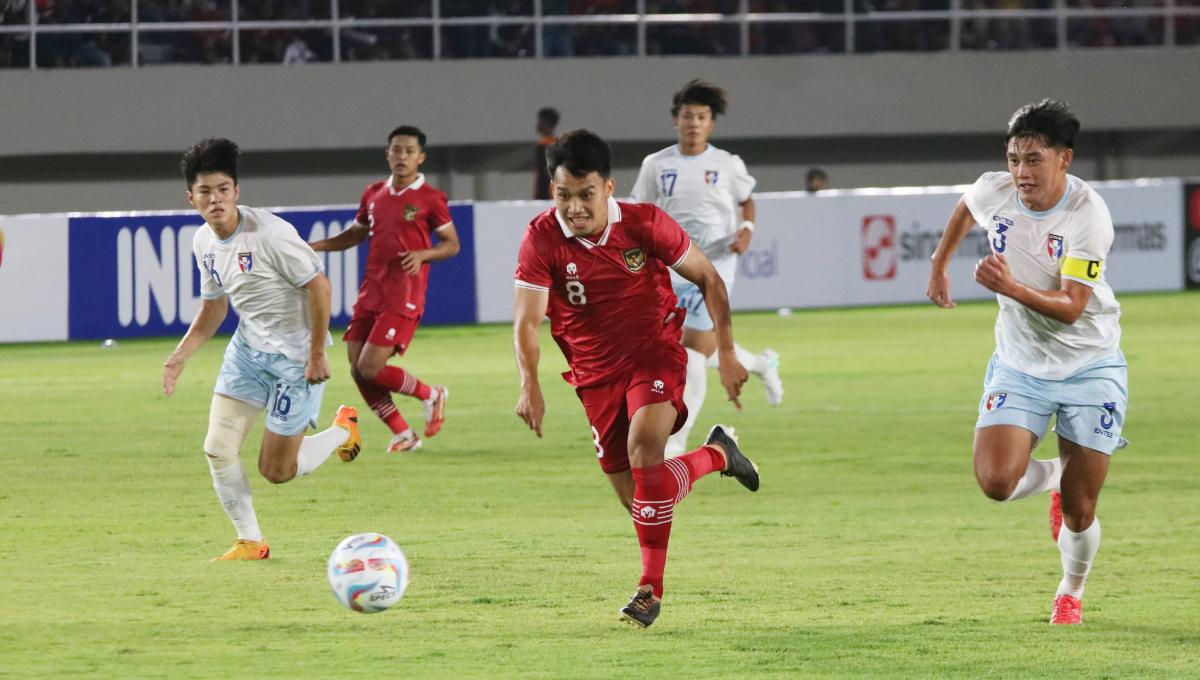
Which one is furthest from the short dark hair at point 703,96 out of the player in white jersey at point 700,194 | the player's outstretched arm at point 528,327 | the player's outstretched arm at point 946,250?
the player's outstretched arm at point 528,327

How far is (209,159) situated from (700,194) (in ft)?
16.4

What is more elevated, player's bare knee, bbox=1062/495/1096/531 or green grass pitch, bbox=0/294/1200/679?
player's bare knee, bbox=1062/495/1096/531

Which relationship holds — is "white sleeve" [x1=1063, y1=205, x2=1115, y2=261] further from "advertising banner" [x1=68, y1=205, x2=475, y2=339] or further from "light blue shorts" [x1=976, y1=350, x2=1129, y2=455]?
"advertising banner" [x1=68, y1=205, x2=475, y2=339]

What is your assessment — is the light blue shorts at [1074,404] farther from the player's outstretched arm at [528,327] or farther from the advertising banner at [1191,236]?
the advertising banner at [1191,236]

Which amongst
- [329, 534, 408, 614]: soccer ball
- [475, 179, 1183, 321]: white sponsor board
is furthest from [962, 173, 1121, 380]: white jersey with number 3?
[475, 179, 1183, 321]: white sponsor board

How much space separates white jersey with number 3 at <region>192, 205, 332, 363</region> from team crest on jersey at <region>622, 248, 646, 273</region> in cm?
200

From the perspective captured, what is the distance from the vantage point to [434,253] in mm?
12828

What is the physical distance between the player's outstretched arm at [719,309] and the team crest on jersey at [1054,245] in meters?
1.23

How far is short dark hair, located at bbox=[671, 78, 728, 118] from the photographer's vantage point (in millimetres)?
12023

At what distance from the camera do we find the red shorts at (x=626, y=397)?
23.7ft

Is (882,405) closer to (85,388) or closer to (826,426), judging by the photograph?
(826,426)

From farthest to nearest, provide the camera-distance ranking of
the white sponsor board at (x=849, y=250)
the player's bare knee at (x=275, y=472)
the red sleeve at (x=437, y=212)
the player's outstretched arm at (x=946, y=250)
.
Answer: the white sponsor board at (x=849, y=250), the red sleeve at (x=437, y=212), the player's bare knee at (x=275, y=472), the player's outstretched arm at (x=946, y=250)

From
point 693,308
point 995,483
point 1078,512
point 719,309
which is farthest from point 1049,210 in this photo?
point 693,308

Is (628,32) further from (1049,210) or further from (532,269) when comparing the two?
(1049,210)
